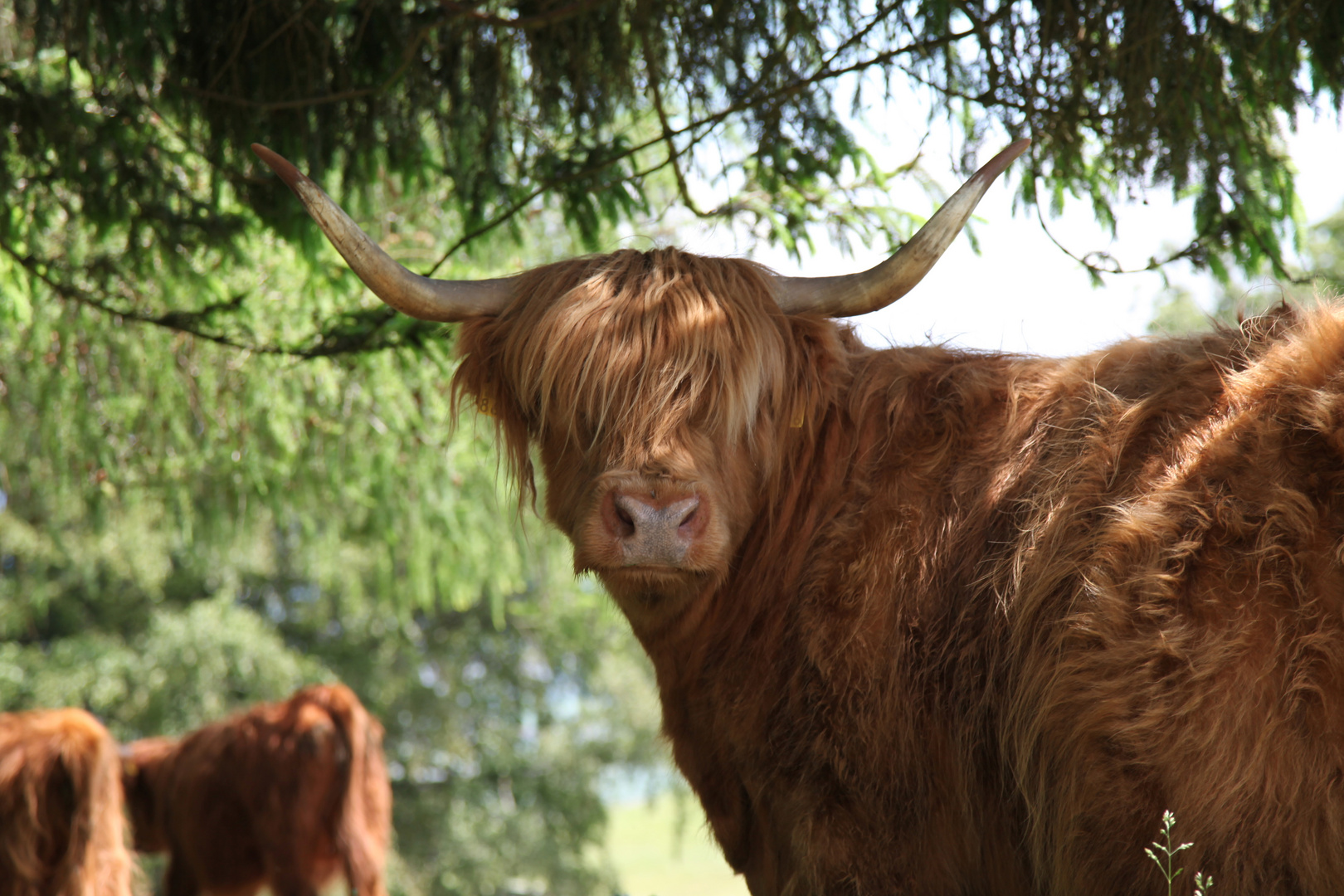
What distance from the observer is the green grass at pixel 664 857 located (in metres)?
22.1

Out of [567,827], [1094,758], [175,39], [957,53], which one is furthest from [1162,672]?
[567,827]

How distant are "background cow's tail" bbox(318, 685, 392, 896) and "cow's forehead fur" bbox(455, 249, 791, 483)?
380cm

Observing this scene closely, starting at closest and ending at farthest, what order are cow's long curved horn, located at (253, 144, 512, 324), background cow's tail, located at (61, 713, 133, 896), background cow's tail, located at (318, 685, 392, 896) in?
cow's long curved horn, located at (253, 144, 512, 324)
background cow's tail, located at (61, 713, 133, 896)
background cow's tail, located at (318, 685, 392, 896)

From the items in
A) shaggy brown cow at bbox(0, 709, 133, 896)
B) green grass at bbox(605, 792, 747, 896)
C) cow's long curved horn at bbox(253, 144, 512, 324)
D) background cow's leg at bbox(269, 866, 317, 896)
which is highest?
cow's long curved horn at bbox(253, 144, 512, 324)

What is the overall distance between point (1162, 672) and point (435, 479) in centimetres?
600

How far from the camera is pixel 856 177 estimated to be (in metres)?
4.34

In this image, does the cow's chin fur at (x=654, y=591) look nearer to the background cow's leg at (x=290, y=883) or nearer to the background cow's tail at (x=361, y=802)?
the background cow's tail at (x=361, y=802)

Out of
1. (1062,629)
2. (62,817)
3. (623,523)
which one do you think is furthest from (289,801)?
(1062,629)

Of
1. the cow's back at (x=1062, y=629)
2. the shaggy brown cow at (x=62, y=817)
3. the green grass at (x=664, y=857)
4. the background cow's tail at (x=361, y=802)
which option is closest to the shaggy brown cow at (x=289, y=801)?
the background cow's tail at (x=361, y=802)

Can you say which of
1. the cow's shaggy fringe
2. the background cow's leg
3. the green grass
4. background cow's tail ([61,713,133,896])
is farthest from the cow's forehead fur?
the green grass

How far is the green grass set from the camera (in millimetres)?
22078

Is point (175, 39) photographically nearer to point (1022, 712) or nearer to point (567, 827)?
point (1022, 712)

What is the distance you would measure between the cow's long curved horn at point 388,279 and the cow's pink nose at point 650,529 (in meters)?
→ 0.85

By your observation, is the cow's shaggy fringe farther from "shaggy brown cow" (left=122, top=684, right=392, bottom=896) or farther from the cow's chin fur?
"shaggy brown cow" (left=122, top=684, right=392, bottom=896)
